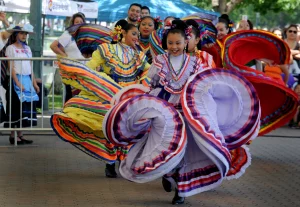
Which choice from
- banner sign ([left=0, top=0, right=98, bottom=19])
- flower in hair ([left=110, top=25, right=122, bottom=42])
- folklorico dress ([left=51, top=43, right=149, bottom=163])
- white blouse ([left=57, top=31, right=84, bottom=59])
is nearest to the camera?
folklorico dress ([left=51, top=43, right=149, bottom=163])

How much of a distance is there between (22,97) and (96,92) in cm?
317

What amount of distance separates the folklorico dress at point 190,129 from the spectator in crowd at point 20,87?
479 centimetres

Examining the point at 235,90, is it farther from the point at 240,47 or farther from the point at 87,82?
the point at 240,47

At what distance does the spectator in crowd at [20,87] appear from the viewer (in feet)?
41.5

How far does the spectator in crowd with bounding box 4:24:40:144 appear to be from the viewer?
12.7 metres

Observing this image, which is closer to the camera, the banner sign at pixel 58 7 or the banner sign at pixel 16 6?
the banner sign at pixel 58 7

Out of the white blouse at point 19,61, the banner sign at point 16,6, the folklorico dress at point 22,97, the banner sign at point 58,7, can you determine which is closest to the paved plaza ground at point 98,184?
the folklorico dress at point 22,97

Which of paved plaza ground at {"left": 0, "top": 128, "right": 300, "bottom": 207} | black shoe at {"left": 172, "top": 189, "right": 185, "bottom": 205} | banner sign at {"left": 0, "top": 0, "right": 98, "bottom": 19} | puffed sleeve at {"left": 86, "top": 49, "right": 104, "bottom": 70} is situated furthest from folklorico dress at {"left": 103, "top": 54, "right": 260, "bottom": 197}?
banner sign at {"left": 0, "top": 0, "right": 98, "bottom": 19}

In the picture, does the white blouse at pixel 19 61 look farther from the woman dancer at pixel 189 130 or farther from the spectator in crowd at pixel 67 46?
the woman dancer at pixel 189 130

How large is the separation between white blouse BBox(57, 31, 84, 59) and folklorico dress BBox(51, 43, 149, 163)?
10.3ft

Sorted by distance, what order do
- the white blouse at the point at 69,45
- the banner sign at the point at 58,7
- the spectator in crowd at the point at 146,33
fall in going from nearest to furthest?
the spectator in crowd at the point at 146,33 → the white blouse at the point at 69,45 → the banner sign at the point at 58,7

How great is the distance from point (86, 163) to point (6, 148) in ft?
5.98

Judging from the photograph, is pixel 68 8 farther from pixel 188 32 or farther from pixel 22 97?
pixel 188 32

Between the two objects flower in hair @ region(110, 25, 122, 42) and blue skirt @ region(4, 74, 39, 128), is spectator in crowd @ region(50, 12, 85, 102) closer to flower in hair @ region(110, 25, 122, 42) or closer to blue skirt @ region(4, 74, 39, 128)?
blue skirt @ region(4, 74, 39, 128)
